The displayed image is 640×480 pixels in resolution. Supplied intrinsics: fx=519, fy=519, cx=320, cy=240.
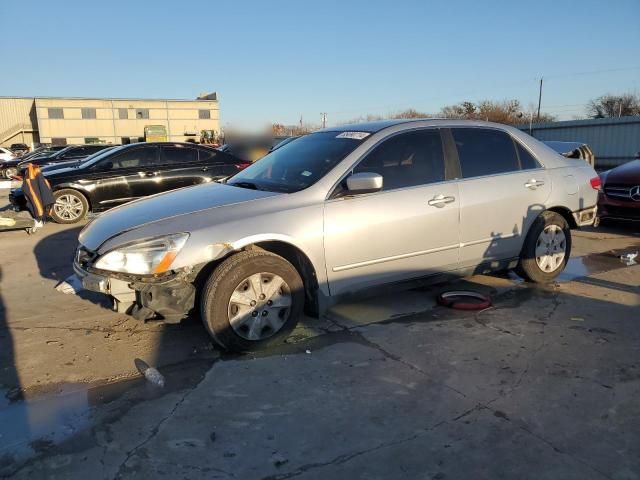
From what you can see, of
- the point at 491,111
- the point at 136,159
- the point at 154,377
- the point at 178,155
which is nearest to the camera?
the point at 154,377

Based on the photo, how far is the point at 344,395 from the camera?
3340mm

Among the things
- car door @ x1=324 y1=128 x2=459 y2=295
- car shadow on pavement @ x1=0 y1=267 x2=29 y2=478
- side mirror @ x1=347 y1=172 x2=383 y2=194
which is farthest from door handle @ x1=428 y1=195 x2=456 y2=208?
car shadow on pavement @ x1=0 y1=267 x2=29 y2=478

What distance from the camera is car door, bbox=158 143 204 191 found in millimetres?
10742

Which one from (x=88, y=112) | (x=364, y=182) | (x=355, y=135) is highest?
(x=88, y=112)

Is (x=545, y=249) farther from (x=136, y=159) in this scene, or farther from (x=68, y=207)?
(x=68, y=207)

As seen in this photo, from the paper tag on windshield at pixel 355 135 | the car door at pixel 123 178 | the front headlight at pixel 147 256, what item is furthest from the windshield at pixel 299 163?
the car door at pixel 123 178

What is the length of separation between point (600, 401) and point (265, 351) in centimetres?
231

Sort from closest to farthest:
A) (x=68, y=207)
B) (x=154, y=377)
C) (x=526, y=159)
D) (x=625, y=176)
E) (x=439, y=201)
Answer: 1. (x=154, y=377)
2. (x=439, y=201)
3. (x=526, y=159)
4. (x=625, y=176)
5. (x=68, y=207)

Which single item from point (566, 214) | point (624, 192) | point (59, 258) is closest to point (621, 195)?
point (624, 192)

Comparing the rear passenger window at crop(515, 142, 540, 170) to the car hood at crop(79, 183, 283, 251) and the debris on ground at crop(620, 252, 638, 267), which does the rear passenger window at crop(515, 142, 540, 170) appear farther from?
the car hood at crop(79, 183, 283, 251)

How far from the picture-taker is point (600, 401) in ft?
10.6

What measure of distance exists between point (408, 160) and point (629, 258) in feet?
12.8

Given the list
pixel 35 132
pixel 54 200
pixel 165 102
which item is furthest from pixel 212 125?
pixel 54 200

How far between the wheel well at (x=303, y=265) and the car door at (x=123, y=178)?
7145mm
